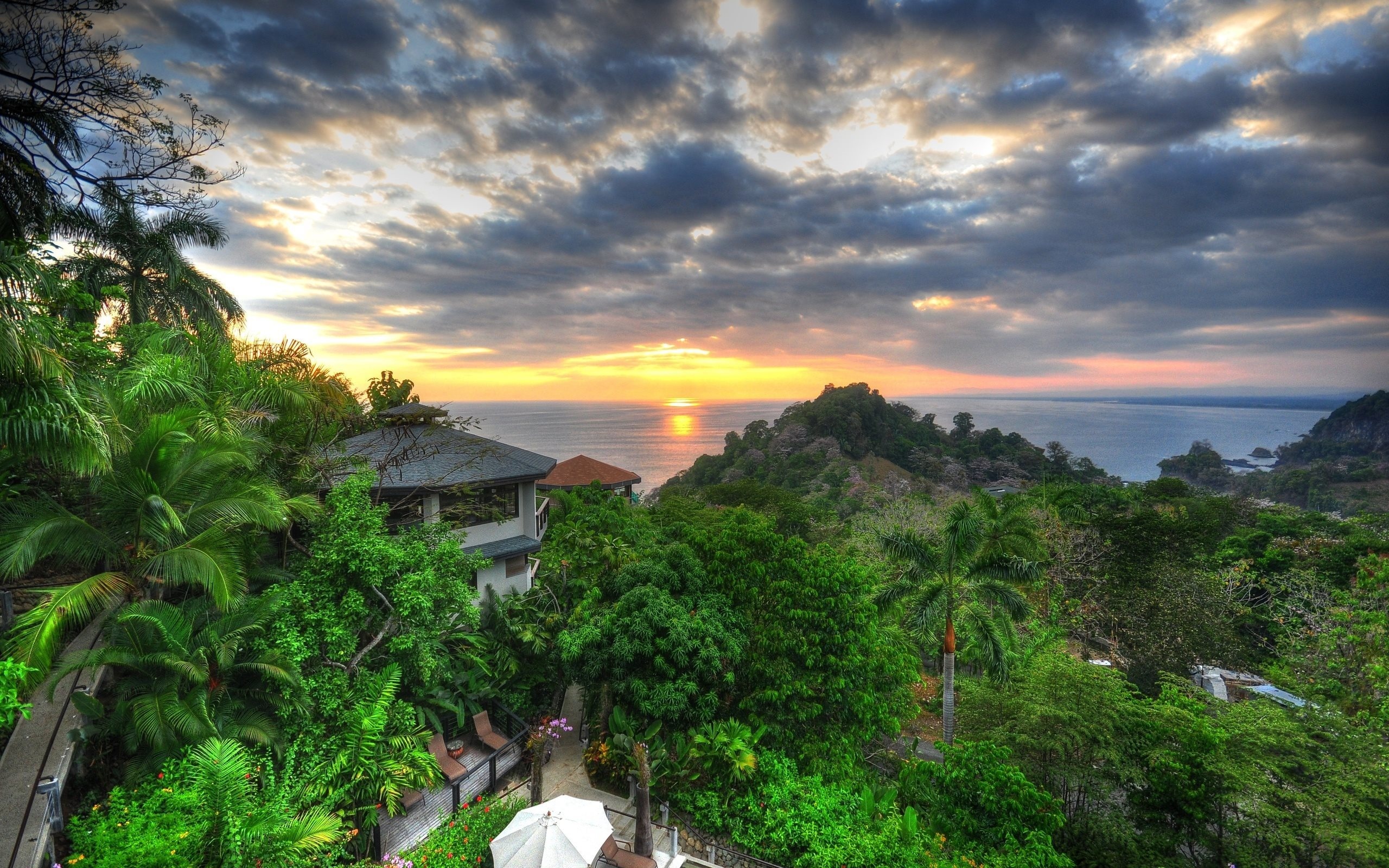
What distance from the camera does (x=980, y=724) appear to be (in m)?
12.7

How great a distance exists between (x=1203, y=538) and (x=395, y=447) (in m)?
30.8

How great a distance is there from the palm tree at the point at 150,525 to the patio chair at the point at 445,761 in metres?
4.83

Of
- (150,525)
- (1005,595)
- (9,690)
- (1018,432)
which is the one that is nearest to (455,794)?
(150,525)

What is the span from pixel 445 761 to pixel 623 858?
4.18m

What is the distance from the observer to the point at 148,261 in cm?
1484

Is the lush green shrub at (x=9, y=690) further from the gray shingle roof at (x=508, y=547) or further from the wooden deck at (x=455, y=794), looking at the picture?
the gray shingle roof at (x=508, y=547)

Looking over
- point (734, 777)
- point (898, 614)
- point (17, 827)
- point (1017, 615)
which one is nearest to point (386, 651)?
point (17, 827)

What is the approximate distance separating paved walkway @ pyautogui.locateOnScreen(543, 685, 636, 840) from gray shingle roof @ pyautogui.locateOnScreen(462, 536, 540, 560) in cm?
462

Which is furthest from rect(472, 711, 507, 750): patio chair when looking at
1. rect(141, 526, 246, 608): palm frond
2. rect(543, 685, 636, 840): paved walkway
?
rect(141, 526, 246, 608): palm frond

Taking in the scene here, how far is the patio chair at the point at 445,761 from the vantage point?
10.4m

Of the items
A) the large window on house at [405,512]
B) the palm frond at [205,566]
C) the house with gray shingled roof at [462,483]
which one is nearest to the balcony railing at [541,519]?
the house with gray shingled roof at [462,483]

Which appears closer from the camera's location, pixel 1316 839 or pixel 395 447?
pixel 1316 839

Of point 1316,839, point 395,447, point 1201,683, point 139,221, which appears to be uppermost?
point 139,221

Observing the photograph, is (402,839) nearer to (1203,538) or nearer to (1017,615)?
(1017,615)
